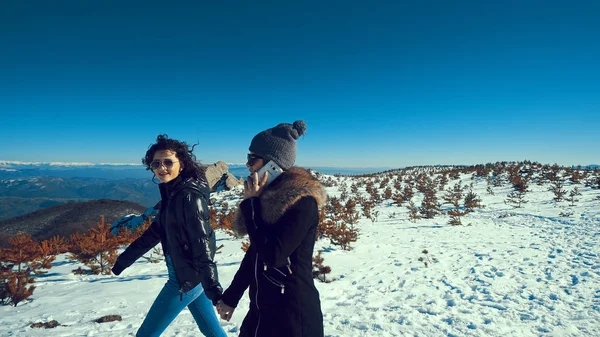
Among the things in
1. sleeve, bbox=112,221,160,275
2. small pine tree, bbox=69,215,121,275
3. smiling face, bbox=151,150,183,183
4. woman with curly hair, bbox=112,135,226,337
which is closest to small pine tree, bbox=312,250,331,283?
woman with curly hair, bbox=112,135,226,337

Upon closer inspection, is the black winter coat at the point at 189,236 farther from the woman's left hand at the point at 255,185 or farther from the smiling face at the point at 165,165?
the woman's left hand at the point at 255,185

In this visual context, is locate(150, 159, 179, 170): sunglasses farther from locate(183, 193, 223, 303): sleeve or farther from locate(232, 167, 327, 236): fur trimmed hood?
locate(232, 167, 327, 236): fur trimmed hood

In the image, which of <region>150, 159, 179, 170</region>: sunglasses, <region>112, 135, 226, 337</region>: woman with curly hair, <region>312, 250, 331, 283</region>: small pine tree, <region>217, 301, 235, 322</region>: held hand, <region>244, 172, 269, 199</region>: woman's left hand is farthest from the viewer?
<region>312, 250, 331, 283</region>: small pine tree

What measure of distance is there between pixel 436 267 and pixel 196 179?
18.8 ft

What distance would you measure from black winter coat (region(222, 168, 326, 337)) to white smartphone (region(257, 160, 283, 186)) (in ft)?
0.15

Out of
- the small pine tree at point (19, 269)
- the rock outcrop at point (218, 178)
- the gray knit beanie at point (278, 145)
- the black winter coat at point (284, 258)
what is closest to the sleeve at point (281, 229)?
the black winter coat at point (284, 258)

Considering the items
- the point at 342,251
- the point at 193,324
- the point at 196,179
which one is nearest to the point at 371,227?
the point at 342,251

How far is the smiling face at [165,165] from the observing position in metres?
2.67

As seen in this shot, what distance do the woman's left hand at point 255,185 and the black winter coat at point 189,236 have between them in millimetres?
827

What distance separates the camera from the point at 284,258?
5.22ft

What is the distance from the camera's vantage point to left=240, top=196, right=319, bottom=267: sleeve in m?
1.57

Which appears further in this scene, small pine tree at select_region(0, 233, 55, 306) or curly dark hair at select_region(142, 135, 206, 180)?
small pine tree at select_region(0, 233, 55, 306)

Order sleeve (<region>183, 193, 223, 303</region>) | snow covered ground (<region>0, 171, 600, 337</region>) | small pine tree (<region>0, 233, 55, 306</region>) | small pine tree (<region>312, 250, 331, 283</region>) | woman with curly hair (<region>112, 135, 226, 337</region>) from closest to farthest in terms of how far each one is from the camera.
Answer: sleeve (<region>183, 193, 223, 303</region>), woman with curly hair (<region>112, 135, 226, 337</region>), snow covered ground (<region>0, 171, 600, 337</region>), small pine tree (<region>0, 233, 55, 306</region>), small pine tree (<region>312, 250, 331, 283</region>)

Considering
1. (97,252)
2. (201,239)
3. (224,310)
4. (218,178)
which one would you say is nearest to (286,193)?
(224,310)
